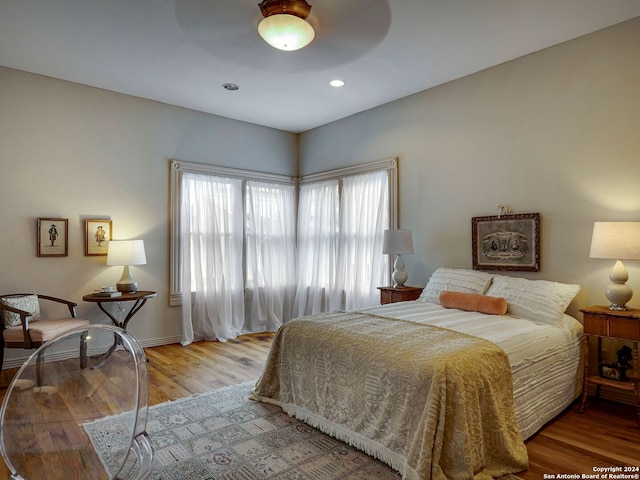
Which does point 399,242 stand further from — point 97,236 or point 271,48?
point 97,236

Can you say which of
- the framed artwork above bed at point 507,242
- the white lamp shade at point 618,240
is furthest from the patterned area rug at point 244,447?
the framed artwork above bed at point 507,242

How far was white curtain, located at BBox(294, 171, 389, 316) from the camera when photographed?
16.3ft

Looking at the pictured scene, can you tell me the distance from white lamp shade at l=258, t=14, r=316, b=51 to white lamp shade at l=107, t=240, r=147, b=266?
2.58 metres

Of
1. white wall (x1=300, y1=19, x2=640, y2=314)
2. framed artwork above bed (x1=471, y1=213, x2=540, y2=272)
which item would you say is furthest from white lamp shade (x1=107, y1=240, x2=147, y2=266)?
framed artwork above bed (x1=471, y1=213, x2=540, y2=272)

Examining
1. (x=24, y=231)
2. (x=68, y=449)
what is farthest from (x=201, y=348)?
(x=68, y=449)

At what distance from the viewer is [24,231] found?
13.0 ft

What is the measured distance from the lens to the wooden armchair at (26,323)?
3365mm

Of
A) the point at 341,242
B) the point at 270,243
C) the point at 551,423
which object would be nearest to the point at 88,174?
the point at 270,243

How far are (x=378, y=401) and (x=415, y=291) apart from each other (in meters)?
2.15

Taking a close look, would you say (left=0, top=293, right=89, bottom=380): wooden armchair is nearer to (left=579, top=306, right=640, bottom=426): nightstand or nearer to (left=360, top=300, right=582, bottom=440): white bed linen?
(left=360, top=300, right=582, bottom=440): white bed linen

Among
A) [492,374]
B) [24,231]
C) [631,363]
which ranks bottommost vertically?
[631,363]

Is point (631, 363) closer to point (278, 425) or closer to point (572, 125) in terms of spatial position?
point (572, 125)

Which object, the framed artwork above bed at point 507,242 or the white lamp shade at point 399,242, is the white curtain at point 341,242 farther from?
the framed artwork above bed at point 507,242

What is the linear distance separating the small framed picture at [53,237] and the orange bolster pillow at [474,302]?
12.4ft
